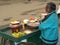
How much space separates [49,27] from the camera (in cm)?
295

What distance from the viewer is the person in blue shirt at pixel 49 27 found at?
2945 millimetres

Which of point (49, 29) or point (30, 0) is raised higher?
point (49, 29)

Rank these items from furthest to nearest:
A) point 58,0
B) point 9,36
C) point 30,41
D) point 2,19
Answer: point 58,0, point 2,19, point 30,41, point 9,36

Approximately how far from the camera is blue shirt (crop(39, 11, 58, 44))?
9.66 feet

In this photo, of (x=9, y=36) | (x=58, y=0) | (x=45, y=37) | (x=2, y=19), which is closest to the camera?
A: (x=9, y=36)

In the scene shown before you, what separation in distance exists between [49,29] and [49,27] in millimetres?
38

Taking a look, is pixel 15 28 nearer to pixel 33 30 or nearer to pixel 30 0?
pixel 33 30

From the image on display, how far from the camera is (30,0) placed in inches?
488

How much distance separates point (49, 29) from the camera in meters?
2.97

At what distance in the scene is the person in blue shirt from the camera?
295 cm

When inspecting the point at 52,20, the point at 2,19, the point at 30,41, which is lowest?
the point at 2,19

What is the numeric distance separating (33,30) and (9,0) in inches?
381

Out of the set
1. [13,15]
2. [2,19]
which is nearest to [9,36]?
[2,19]

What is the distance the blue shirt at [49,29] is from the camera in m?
2.94
